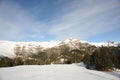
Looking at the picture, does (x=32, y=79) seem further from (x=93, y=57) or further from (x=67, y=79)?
(x=93, y=57)

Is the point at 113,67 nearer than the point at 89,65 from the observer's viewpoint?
Yes

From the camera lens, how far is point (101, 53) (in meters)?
32.3

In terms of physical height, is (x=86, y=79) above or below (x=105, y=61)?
below

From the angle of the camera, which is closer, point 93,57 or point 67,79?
point 67,79

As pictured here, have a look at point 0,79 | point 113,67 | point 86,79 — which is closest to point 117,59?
point 113,67

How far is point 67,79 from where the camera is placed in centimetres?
1323

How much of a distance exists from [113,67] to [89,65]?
185 inches

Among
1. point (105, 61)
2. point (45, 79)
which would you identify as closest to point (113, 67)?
point (105, 61)

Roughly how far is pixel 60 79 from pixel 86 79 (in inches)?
87.4

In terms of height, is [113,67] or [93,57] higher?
[93,57]

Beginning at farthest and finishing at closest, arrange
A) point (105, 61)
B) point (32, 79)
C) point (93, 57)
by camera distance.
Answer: point (93, 57) → point (105, 61) → point (32, 79)

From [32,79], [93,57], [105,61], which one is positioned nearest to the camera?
[32,79]

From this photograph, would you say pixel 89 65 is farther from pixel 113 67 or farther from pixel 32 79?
pixel 32 79

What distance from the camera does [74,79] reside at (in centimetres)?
1343
